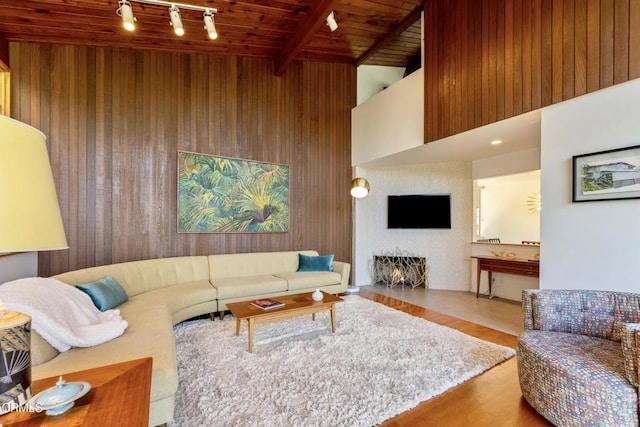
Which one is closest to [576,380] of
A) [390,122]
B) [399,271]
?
[390,122]

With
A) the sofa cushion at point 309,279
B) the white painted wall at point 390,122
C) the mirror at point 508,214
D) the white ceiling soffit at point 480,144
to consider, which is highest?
the white painted wall at point 390,122

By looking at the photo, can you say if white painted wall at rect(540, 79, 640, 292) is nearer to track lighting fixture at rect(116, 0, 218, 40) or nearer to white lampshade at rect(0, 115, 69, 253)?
white lampshade at rect(0, 115, 69, 253)

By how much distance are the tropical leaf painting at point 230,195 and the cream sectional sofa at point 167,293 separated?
1.66 ft

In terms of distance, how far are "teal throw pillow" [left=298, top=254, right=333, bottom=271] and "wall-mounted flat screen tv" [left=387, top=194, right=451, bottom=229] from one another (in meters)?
1.71

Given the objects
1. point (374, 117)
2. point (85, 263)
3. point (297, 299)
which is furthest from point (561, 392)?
point (85, 263)

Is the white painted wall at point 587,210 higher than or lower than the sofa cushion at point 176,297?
higher

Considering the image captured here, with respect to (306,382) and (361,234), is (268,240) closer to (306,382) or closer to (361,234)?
(361,234)

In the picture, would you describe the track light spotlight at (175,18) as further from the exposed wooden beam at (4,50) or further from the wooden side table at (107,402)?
the wooden side table at (107,402)

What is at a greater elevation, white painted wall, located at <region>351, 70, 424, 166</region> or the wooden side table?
white painted wall, located at <region>351, 70, 424, 166</region>

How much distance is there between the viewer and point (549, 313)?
7.16 ft

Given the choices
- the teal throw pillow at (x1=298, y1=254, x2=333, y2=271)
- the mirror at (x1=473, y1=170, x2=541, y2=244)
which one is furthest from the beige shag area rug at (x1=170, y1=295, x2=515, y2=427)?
the mirror at (x1=473, y1=170, x2=541, y2=244)

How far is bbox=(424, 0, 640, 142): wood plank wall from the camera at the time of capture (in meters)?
2.41

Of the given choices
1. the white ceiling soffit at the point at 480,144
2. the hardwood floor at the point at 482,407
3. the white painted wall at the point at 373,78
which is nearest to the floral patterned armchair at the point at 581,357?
the hardwood floor at the point at 482,407

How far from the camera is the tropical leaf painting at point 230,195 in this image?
4.27 m
